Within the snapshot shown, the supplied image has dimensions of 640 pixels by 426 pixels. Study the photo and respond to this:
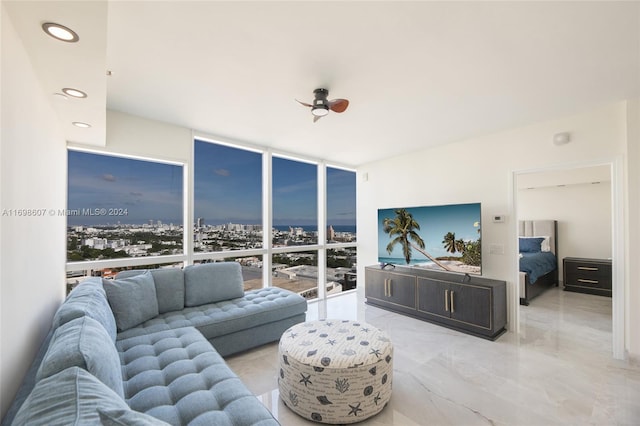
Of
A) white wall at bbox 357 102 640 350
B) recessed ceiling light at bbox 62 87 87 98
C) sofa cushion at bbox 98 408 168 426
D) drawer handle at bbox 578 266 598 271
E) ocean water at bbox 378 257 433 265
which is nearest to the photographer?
sofa cushion at bbox 98 408 168 426

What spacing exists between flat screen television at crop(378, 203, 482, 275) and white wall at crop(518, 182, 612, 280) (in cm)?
386

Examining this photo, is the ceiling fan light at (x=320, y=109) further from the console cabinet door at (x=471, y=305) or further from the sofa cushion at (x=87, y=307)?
the console cabinet door at (x=471, y=305)

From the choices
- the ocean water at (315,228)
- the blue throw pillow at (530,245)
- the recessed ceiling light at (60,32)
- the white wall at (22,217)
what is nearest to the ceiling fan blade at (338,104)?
the recessed ceiling light at (60,32)

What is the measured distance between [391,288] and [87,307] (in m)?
3.71

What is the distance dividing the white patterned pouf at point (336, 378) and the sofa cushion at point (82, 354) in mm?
1118

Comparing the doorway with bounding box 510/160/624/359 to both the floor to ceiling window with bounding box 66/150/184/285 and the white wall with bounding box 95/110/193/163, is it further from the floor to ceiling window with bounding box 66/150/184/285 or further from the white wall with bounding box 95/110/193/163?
the floor to ceiling window with bounding box 66/150/184/285

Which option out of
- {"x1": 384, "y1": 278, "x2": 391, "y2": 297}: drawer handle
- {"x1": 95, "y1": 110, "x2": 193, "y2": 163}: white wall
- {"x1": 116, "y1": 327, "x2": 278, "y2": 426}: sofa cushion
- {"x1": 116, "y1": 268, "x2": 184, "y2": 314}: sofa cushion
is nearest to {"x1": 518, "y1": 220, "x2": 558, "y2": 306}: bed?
{"x1": 384, "y1": 278, "x2": 391, "y2": 297}: drawer handle

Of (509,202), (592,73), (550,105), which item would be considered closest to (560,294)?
(509,202)

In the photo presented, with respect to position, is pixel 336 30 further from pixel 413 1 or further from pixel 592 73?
pixel 592 73

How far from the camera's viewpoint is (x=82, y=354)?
3.80 ft

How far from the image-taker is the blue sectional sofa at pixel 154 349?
2.95ft

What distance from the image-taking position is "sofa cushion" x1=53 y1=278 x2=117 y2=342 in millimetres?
1602

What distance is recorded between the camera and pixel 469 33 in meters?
1.84

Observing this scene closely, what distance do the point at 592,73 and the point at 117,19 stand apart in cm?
350
